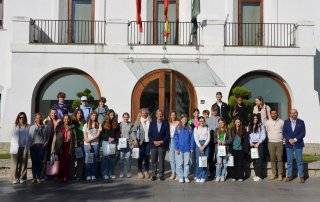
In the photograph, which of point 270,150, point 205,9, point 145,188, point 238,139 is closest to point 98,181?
point 145,188

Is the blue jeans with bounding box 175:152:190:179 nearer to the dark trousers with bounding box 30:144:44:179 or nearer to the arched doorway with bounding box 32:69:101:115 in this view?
the dark trousers with bounding box 30:144:44:179

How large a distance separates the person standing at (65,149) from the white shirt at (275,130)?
5.63 metres

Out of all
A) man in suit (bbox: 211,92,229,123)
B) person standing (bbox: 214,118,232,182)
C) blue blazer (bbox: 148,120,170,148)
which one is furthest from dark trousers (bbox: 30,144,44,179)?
man in suit (bbox: 211,92,229,123)

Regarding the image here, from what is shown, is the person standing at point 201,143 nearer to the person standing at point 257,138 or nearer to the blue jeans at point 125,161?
the person standing at point 257,138

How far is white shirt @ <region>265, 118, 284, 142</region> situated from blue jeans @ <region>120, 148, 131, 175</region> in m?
4.08

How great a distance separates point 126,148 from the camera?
14008 mm

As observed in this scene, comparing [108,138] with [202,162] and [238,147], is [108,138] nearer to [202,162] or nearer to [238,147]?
[202,162]

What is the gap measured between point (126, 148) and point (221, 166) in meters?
2.72

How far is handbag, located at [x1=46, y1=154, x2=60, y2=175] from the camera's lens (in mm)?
13562

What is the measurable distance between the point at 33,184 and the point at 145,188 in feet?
10.1

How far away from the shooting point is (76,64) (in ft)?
67.3

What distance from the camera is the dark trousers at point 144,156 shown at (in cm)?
1412

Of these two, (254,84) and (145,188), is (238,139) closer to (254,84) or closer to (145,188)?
(145,188)

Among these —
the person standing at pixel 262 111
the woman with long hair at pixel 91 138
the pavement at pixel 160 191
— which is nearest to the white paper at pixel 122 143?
the woman with long hair at pixel 91 138
